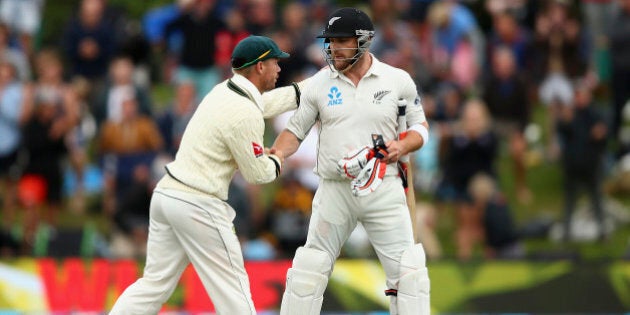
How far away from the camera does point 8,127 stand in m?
15.6

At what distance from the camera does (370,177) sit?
8.80m

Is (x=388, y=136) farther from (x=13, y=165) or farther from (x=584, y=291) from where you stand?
(x=13, y=165)

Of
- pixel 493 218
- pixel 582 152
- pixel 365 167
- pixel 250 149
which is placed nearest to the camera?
pixel 365 167

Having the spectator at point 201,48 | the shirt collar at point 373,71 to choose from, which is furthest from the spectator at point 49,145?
the shirt collar at point 373,71

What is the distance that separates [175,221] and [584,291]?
18.9ft

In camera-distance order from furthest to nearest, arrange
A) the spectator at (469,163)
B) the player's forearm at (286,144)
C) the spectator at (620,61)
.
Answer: the spectator at (620,61) < the spectator at (469,163) < the player's forearm at (286,144)

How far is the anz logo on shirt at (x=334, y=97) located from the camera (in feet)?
29.5

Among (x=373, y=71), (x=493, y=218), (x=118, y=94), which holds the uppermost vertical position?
(x=373, y=71)

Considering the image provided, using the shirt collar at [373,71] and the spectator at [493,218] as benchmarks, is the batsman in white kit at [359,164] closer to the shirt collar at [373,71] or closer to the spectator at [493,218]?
the shirt collar at [373,71]

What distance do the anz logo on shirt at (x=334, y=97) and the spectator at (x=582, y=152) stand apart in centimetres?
689

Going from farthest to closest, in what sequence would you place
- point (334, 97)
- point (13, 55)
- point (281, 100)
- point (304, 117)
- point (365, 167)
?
point (13, 55), point (281, 100), point (304, 117), point (334, 97), point (365, 167)

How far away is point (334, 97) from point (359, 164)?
1.76 ft

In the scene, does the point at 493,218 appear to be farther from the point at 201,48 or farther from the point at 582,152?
the point at 201,48

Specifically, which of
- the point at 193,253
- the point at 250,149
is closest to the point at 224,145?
the point at 250,149
